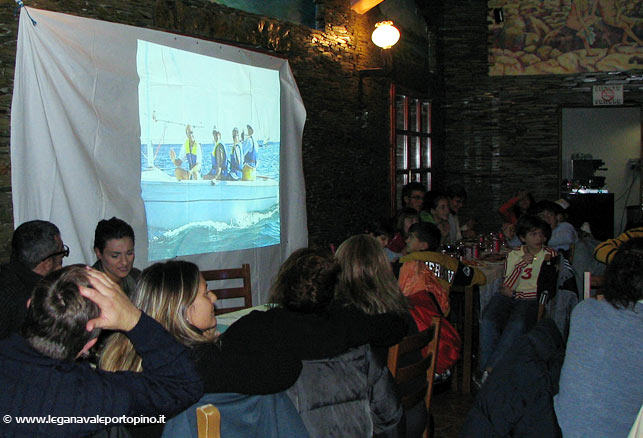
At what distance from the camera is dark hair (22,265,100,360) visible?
139 centimetres

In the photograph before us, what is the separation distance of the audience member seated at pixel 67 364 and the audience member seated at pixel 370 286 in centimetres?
161

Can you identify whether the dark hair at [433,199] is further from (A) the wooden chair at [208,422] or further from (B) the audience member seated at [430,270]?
(A) the wooden chair at [208,422]

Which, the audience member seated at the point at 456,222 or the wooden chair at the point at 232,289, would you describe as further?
the audience member seated at the point at 456,222

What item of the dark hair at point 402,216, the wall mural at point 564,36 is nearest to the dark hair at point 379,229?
the dark hair at point 402,216

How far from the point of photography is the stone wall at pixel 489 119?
10453 millimetres

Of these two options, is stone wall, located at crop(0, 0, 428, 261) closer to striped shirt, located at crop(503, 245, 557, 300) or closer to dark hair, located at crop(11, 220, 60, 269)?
dark hair, located at crop(11, 220, 60, 269)

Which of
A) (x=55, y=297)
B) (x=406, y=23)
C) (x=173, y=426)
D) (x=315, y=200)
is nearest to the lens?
(x=55, y=297)

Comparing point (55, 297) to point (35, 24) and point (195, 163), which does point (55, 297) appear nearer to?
point (35, 24)

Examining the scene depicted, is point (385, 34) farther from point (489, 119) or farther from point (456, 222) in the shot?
point (489, 119)

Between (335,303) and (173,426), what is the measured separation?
135 cm

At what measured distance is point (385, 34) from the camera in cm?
778

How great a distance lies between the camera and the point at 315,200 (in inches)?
278

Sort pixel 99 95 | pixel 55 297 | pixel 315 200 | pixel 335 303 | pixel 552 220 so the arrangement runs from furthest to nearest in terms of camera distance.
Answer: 1. pixel 315 200
2. pixel 552 220
3. pixel 99 95
4. pixel 335 303
5. pixel 55 297

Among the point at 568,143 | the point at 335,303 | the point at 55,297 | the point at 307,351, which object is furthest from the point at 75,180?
the point at 568,143
